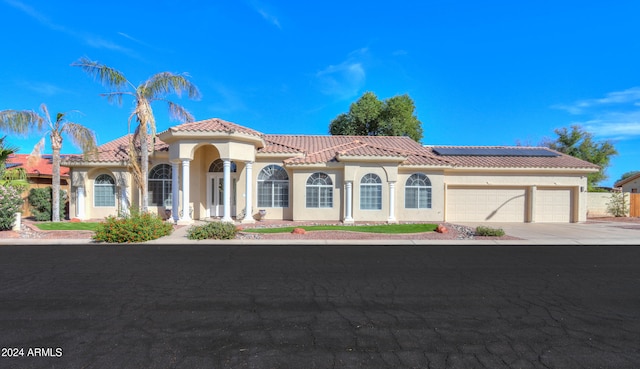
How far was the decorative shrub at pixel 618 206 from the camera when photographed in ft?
74.9

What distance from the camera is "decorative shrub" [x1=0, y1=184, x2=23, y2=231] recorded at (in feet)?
44.2

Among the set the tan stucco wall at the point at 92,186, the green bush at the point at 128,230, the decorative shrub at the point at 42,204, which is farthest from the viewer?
the tan stucco wall at the point at 92,186

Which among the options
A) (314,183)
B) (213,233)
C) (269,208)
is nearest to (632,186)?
(314,183)

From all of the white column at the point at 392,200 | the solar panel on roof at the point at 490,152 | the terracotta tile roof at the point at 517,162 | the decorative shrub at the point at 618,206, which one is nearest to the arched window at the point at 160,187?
the white column at the point at 392,200

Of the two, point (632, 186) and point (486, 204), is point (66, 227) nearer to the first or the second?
point (486, 204)

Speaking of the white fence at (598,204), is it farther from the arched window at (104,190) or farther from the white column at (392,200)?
the arched window at (104,190)

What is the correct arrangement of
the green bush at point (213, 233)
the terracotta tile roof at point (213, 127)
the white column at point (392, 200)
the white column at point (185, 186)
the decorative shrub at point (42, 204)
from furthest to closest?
the decorative shrub at point (42, 204), the white column at point (392, 200), the white column at point (185, 186), the terracotta tile roof at point (213, 127), the green bush at point (213, 233)

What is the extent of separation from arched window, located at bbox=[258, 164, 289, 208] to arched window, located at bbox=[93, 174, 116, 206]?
839 cm

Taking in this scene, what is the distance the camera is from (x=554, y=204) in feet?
64.4

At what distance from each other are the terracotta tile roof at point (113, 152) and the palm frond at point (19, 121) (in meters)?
2.29

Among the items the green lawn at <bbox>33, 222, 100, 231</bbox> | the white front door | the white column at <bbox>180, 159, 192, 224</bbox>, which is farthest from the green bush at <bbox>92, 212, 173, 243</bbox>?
the white front door
